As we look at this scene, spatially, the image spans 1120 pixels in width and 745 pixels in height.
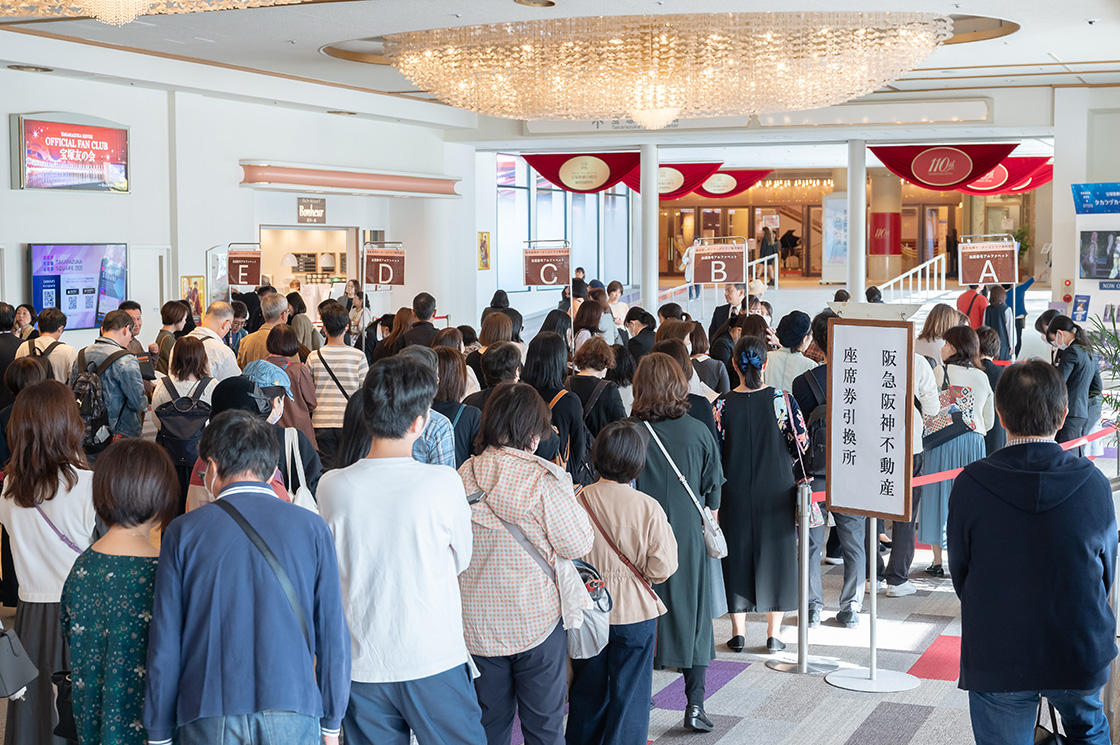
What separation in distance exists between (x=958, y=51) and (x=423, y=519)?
954cm

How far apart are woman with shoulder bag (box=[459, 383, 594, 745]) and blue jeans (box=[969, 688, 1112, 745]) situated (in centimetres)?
113

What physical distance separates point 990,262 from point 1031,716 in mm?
8392

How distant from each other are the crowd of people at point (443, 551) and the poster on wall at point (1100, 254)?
30.0ft

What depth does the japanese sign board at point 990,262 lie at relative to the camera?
418 inches

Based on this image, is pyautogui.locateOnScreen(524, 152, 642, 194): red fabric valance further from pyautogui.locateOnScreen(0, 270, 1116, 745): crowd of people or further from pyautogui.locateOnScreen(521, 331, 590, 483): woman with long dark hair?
pyautogui.locateOnScreen(521, 331, 590, 483): woman with long dark hair

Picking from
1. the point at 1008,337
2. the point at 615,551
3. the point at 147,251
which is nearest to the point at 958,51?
the point at 1008,337

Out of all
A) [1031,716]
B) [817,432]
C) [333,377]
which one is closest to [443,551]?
[1031,716]

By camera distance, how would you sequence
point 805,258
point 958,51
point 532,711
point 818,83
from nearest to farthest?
1. point 532,711
2. point 818,83
3. point 958,51
4. point 805,258

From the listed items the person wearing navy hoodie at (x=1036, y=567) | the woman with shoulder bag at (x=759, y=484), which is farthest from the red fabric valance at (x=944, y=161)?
the person wearing navy hoodie at (x=1036, y=567)

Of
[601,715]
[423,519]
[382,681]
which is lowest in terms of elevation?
[601,715]

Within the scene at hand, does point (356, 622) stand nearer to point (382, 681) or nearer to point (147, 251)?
point (382, 681)

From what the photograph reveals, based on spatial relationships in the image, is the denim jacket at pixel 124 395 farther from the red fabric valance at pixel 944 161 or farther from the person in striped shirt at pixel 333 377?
the red fabric valance at pixel 944 161

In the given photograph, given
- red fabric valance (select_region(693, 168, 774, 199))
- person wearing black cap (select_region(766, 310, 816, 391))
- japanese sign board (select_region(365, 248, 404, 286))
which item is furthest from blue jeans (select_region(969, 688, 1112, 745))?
red fabric valance (select_region(693, 168, 774, 199))

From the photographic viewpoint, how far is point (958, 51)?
35.1ft
